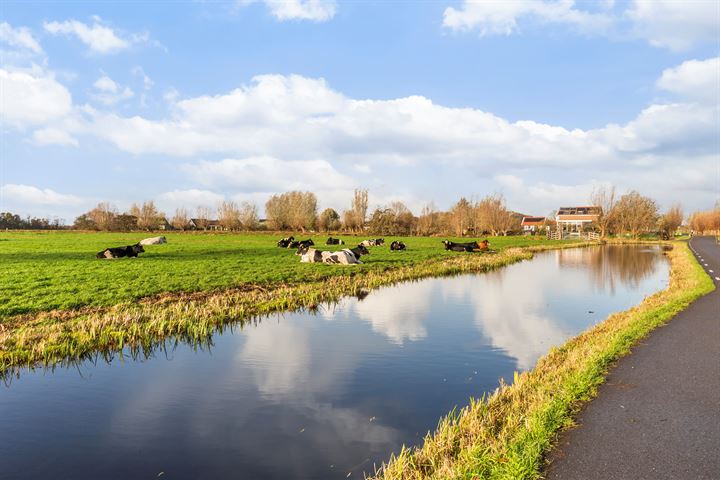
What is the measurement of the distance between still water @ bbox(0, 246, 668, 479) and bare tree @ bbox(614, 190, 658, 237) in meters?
86.4

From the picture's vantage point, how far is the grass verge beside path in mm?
10055

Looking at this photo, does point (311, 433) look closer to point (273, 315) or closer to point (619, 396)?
point (619, 396)

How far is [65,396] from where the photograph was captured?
784cm

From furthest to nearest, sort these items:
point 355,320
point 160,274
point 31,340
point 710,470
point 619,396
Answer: point 160,274
point 355,320
point 31,340
point 619,396
point 710,470

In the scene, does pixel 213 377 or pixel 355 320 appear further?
pixel 355 320

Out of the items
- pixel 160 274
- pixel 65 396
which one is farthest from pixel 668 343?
pixel 160 274

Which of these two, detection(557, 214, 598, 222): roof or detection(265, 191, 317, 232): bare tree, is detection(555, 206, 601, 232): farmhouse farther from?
detection(265, 191, 317, 232): bare tree

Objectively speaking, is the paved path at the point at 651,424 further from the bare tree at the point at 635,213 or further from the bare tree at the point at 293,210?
the bare tree at the point at 293,210

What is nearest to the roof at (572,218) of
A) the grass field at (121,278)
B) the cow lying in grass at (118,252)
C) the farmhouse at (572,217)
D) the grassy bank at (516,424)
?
the farmhouse at (572,217)

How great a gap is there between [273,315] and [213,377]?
5.86m

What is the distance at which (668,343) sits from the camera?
9898 millimetres

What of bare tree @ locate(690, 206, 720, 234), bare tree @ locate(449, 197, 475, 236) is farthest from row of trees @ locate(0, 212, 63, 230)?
bare tree @ locate(690, 206, 720, 234)

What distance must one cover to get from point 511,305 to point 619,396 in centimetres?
1042

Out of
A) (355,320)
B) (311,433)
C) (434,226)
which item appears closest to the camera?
(311,433)
